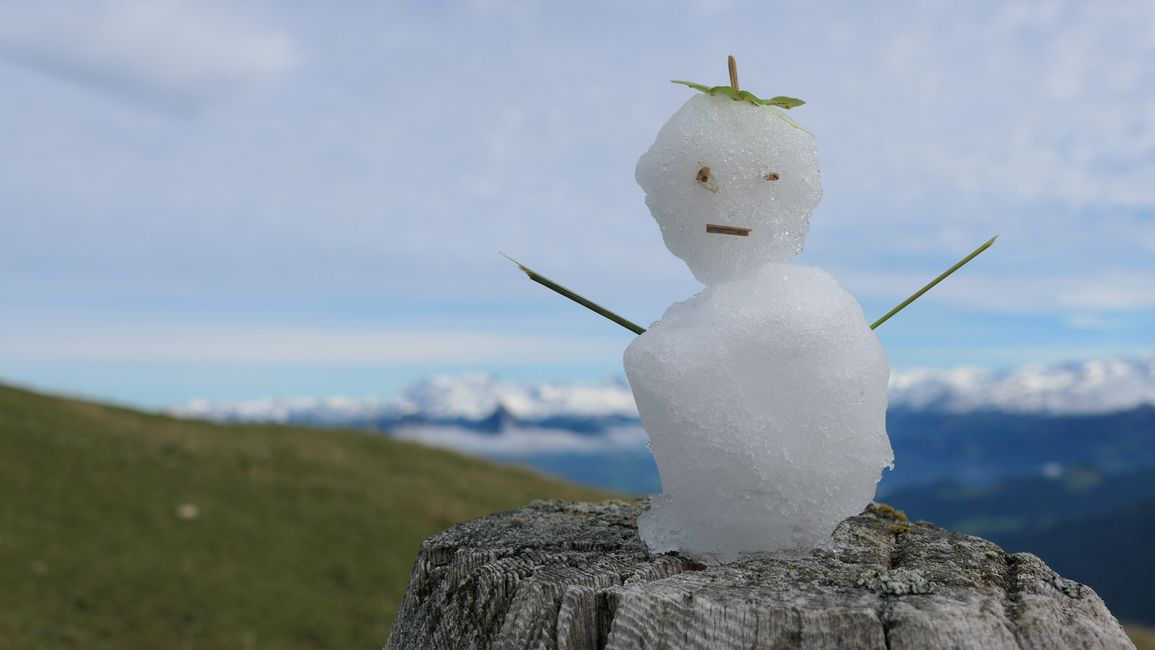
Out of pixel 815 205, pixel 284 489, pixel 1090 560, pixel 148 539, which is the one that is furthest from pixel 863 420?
pixel 1090 560

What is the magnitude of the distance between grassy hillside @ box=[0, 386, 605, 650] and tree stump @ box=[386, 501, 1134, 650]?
33.3 feet

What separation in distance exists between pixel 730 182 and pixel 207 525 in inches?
611

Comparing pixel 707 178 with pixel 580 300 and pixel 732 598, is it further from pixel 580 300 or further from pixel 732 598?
pixel 732 598

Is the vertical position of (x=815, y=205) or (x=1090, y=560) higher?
(x=1090, y=560)

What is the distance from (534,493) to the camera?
21875 millimetres

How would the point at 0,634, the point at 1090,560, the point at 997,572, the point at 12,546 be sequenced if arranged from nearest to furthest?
the point at 997,572
the point at 0,634
the point at 12,546
the point at 1090,560

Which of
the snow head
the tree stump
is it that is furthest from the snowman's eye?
the tree stump

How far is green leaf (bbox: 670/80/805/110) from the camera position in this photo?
3.73 metres

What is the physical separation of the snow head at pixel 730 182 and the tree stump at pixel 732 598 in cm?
144

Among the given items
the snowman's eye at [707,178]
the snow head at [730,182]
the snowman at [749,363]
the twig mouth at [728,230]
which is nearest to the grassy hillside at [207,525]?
the snowman at [749,363]

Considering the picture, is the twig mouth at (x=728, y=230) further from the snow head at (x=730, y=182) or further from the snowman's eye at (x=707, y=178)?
the snowman's eye at (x=707, y=178)

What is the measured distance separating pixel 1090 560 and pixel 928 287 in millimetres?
192520

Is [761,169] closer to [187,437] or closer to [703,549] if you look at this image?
[703,549]

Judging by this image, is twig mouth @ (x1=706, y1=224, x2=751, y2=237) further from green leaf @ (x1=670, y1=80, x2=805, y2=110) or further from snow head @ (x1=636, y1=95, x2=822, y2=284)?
green leaf @ (x1=670, y1=80, x2=805, y2=110)
